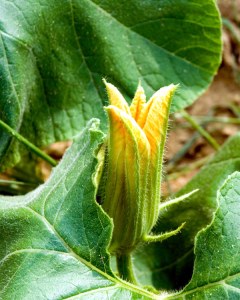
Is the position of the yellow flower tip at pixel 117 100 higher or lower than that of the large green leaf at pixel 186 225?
higher

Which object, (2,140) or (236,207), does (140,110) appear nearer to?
(236,207)

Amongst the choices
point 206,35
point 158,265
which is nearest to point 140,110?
point 206,35

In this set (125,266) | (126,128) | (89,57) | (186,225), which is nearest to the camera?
(126,128)

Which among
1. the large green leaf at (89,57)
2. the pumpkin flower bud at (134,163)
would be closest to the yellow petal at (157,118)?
the pumpkin flower bud at (134,163)

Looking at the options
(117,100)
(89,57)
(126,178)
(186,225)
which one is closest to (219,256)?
(126,178)

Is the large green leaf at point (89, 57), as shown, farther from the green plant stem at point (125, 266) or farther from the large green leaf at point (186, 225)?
the green plant stem at point (125, 266)

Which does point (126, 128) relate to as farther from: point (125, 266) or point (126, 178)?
point (125, 266)

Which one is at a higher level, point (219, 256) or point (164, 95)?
point (164, 95)
